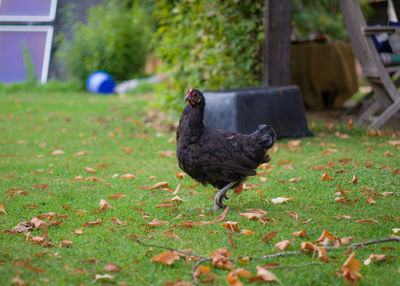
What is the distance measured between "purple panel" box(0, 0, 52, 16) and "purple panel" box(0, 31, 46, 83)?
0.58 m

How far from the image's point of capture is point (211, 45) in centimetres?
695

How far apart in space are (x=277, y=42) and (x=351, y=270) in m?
4.34

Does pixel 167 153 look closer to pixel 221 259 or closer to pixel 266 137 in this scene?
pixel 266 137

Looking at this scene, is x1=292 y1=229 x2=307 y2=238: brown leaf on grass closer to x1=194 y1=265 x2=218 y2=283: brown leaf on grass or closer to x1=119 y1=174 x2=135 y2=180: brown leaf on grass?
x1=194 y1=265 x2=218 y2=283: brown leaf on grass

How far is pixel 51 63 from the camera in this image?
14.5 metres

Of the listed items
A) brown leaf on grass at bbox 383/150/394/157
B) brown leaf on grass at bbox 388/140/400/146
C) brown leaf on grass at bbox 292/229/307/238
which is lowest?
brown leaf on grass at bbox 292/229/307/238

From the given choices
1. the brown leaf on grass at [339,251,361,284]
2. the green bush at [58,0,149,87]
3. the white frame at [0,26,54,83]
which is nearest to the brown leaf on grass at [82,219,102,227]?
the brown leaf on grass at [339,251,361,284]

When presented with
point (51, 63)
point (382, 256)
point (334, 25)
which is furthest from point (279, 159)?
point (51, 63)

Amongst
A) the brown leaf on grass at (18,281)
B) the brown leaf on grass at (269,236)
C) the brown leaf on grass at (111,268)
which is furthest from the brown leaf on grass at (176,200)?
the brown leaf on grass at (18,281)

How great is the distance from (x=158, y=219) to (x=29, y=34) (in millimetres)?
12506

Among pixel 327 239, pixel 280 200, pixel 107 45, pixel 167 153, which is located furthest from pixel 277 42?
pixel 107 45

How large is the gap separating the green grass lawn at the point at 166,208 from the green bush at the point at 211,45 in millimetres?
1027

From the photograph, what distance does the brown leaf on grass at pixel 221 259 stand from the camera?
2398mm

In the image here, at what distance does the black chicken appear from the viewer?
3.36 metres
